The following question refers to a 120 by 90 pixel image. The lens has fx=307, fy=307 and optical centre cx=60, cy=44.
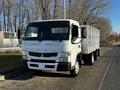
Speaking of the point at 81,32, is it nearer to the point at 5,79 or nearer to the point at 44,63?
the point at 44,63

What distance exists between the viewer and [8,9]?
75.5 m

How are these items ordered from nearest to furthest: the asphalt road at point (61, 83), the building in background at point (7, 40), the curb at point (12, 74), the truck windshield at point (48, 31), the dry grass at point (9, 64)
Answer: the asphalt road at point (61, 83) < the curb at point (12, 74) < the truck windshield at point (48, 31) < the dry grass at point (9, 64) < the building in background at point (7, 40)

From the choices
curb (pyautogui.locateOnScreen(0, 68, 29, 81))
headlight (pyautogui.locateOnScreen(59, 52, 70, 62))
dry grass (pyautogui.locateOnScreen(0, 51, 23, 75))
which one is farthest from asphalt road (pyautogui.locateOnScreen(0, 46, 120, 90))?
dry grass (pyautogui.locateOnScreen(0, 51, 23, 75))

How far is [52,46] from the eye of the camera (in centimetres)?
1262

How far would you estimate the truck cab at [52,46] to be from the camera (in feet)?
41.3

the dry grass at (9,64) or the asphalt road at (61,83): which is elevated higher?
the dry grass at (9,64)

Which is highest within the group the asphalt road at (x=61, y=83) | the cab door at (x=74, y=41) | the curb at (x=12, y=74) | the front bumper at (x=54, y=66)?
the cab door at (x=74, y=41)

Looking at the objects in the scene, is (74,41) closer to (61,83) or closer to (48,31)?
(48,31)

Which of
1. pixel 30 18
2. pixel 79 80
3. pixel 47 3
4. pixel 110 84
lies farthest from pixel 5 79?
pixel 30 18

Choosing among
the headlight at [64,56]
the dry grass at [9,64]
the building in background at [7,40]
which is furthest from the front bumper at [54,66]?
the building in background at [7,40]

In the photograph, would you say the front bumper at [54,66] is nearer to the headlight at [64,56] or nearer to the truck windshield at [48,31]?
the headlight at [64,56]

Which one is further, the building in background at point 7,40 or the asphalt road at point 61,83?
the building in background at point 7,40

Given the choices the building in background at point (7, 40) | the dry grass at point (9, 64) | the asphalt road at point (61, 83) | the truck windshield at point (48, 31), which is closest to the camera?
the asphalt road at point (61, 83)

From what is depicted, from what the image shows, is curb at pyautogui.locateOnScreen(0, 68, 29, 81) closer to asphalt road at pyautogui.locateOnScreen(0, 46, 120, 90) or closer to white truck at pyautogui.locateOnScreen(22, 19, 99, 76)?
asphalt road at pyautogui.locateOnScreen(0, 46, 120, 90)
